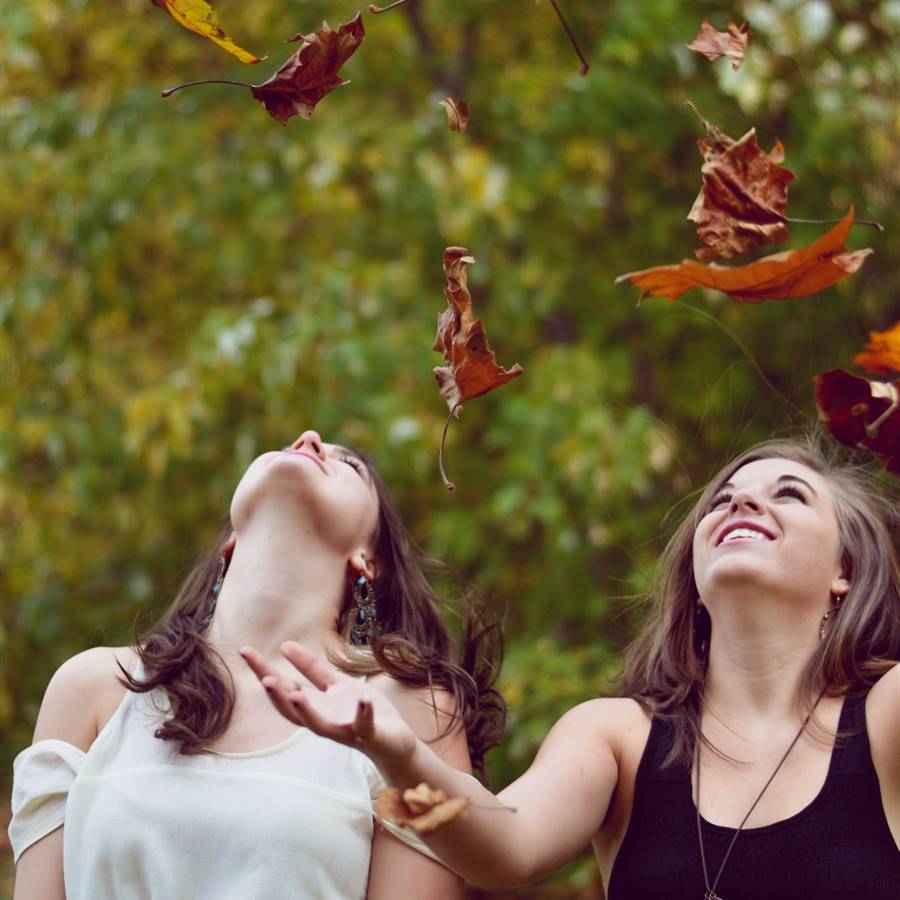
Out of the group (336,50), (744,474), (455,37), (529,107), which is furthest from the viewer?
(455,37)

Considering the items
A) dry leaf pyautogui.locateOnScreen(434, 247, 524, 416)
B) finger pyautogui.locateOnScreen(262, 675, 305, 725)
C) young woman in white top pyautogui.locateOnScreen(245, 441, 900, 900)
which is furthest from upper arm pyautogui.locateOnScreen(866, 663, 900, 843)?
finger pyautogui.locateOnScreen(262, 675, 305, 725)

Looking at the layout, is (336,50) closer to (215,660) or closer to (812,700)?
(215,660)

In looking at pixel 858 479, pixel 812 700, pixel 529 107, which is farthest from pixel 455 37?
pixel 812 700

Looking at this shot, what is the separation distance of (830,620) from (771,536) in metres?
0.20

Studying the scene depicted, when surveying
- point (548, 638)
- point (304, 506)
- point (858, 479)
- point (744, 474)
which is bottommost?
point (548, 638)

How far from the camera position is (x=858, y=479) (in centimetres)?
296

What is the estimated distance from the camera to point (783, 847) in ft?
7.70

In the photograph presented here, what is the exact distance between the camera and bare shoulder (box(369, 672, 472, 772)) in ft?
8.54

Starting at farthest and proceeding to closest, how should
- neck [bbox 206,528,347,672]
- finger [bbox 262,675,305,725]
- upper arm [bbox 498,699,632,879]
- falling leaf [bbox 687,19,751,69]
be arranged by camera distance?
neck [bbox 206,528,347,672]
upper arm [bbox 498,699,632,879]
falling leaf [bbox 687,19,751,69]
finger [bbox 262,675,305,725]

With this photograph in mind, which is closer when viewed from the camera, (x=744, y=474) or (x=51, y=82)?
(x=744, y=474)

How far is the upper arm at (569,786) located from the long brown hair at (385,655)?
0.73 ft

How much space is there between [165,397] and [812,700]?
329 centimetres

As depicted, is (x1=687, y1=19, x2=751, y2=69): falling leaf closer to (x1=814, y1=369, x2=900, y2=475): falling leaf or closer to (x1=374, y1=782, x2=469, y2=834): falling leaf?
(x1=814, y1=369, x2=900, y2=475): falling leaf

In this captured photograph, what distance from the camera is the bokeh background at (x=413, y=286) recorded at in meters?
5.31
